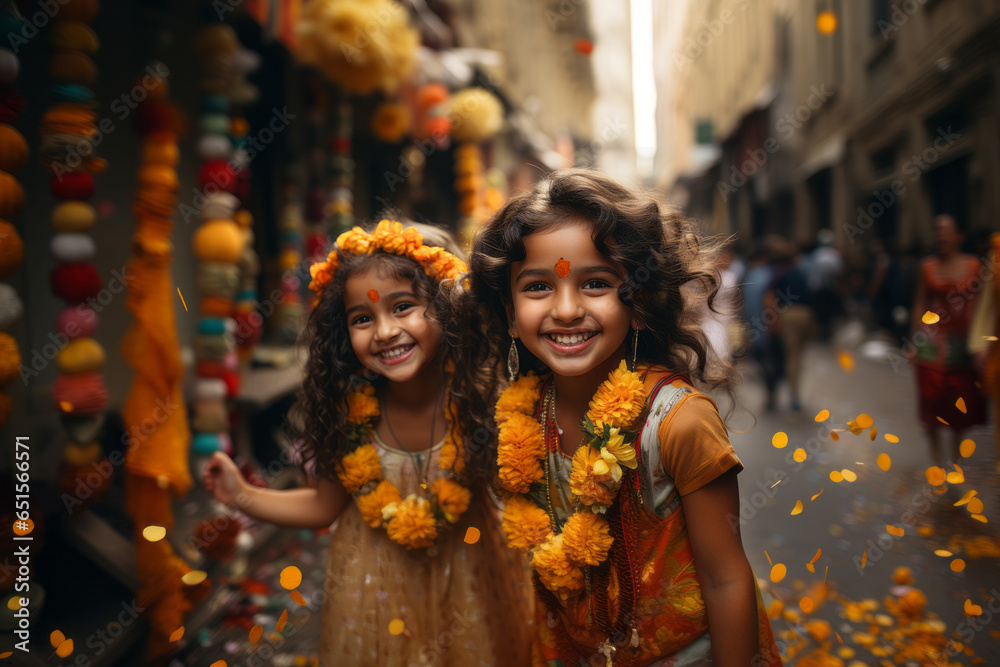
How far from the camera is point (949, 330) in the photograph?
13.2 feet

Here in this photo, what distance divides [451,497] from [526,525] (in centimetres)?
32

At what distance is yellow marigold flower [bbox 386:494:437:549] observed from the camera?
1.81m

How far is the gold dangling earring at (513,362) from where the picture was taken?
5.80ft

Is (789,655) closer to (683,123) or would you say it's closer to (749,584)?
(749,584)

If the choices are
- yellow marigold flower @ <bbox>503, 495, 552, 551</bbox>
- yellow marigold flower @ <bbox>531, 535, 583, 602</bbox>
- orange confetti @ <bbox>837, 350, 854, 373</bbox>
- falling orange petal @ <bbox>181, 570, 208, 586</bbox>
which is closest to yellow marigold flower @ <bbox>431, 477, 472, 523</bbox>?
yellow marigold flower @ <bbox>503, 495, 552, 551</bbox>

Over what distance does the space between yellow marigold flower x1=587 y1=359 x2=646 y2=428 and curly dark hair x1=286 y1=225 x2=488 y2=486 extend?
0.46m

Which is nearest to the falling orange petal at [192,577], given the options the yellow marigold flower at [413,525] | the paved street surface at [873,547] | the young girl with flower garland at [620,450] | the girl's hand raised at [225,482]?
the girl's hand raised at [225,482]

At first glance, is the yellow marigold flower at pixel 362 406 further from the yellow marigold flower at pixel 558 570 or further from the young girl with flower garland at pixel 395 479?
the yellow marigold flower at pixel 558 570

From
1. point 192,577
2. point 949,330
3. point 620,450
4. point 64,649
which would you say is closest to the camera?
point 620,450

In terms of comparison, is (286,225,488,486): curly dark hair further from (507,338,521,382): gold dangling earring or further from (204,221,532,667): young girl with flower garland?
(507,338,521,382): gold dangling earring

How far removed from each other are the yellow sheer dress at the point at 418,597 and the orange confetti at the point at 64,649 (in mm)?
1104

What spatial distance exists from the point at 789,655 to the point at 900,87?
8791 millimetres

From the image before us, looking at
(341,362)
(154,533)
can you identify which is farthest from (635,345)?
(154,533)

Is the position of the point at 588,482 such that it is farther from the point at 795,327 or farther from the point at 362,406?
the point at 795,327
